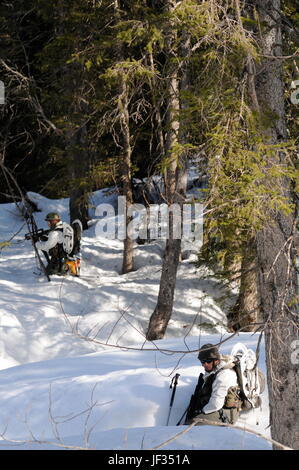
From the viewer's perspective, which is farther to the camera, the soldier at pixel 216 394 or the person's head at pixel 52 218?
the person's head at pixel 52 218

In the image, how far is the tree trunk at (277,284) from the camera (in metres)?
5.26

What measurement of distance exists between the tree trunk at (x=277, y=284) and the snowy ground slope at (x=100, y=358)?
2.02 ft

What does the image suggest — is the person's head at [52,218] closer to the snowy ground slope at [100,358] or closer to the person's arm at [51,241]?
the person's arm at [51,241]

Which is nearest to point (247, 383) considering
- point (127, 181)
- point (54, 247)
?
point (127, 181)

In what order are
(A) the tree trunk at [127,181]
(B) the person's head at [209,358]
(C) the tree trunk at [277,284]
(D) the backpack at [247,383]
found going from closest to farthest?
(C) the tree trunk at [277,284]
(B) the person's head at [209,358]
(D) the backpack at [247,383]
(A) the tree trunk at [127,181]

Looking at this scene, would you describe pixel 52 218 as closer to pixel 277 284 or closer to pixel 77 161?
pixel 77 161

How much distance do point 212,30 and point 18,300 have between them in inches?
376

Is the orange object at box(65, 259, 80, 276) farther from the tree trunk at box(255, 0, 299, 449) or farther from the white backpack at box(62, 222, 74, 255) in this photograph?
the tree trunk at box(255, 0, 299, 449)

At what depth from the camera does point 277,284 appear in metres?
5.34

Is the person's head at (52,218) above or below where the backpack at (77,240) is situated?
above

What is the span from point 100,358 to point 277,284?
5243 millimetres

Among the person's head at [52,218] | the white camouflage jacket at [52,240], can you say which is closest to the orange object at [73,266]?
the white camouflage jacket at [52,240]

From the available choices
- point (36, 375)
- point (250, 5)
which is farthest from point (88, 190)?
point (250, 5)
